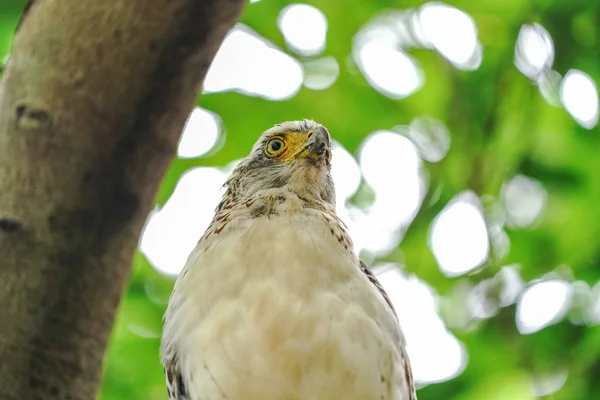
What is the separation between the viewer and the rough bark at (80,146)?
4.65 feet

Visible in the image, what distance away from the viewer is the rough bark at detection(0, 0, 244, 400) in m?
1.42

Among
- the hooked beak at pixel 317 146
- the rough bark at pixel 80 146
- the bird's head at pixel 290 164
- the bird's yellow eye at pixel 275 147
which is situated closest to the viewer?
the rough bark at pixel 80 146

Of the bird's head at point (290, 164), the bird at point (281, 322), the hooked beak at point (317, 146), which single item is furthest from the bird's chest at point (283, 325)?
the hooked beak at point (317, 146)

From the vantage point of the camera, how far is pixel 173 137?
1465 millimetres

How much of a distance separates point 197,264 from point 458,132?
1603mm

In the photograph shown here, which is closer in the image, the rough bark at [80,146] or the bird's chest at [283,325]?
the rough bark at [80,146]

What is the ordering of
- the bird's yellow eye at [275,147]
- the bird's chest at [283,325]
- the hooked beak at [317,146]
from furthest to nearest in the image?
the bird's yellow eye at [275,147] < the hooked beak at [317,146] < the bird's chest at [283,325]

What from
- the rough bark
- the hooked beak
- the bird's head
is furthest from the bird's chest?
the rough bark

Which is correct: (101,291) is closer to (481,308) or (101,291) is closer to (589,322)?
(481,308)

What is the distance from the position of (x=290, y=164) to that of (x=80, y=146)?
7.09 feet

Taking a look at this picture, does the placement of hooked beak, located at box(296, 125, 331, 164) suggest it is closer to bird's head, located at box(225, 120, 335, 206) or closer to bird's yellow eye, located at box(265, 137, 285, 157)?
bird's head, located at box(225, 120, 335, 206)

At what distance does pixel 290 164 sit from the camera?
3555 mm

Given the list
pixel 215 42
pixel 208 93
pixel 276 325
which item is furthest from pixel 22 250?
pixel 208 93

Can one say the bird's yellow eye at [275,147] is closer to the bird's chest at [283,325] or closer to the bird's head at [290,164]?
the bird's head at [290,164]
